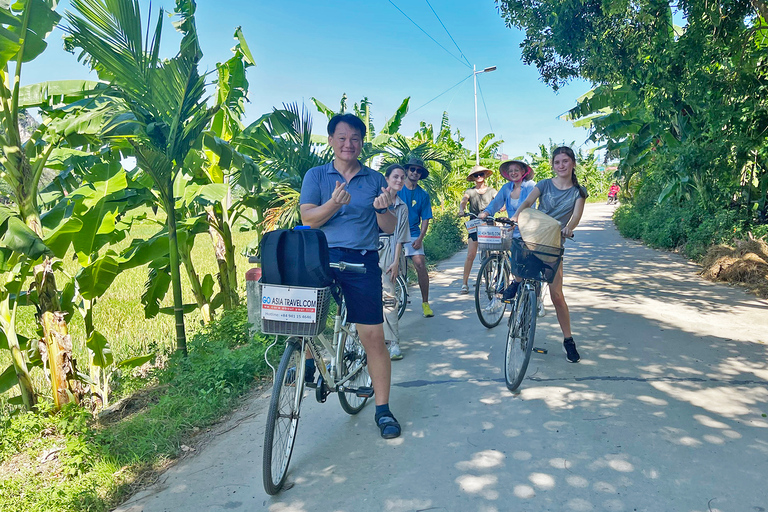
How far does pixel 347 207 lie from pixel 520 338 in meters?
1.89

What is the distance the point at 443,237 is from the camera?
15922 mm

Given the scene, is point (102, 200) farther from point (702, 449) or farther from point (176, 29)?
point (702, 449)

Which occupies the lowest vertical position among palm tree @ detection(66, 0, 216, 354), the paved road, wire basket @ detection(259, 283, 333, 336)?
the paved road

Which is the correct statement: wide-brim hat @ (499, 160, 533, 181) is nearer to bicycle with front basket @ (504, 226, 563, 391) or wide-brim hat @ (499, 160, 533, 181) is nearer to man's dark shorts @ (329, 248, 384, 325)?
bicycle with front basket @ (504, 226, 563, 391)

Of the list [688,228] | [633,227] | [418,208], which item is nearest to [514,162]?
[418,208]

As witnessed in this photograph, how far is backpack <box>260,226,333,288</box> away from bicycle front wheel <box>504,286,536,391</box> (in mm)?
1996

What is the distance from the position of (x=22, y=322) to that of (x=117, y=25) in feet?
18.2

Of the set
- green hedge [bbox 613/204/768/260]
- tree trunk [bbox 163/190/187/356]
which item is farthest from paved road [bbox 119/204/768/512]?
green hedge [bbox 613/204/768/260]

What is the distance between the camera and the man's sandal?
12.4 ft

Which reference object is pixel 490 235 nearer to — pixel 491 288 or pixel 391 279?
pixel 491 288

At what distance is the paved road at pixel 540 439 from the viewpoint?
9.96 feet

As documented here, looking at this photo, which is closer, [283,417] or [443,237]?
[283,417]

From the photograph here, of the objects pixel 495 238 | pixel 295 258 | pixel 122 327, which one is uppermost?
pixel 295 258

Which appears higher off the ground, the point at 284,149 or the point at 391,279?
the point at 284,149
